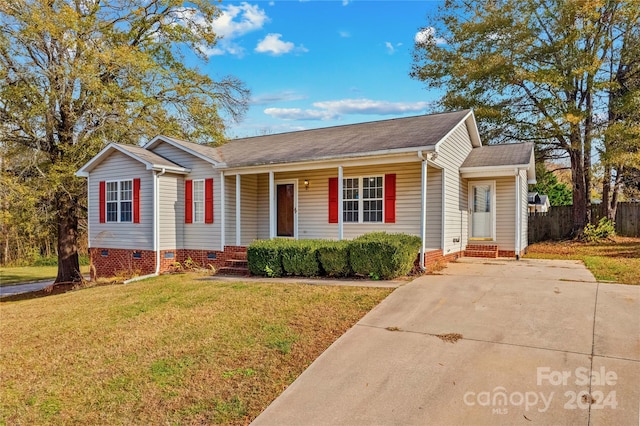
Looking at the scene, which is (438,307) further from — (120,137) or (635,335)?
(120,137)

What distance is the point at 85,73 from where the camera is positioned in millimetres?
13516

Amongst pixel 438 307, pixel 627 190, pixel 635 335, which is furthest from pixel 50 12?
pixel 627 190

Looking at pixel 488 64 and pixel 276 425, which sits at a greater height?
pixel 488 64

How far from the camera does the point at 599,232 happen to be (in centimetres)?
1639

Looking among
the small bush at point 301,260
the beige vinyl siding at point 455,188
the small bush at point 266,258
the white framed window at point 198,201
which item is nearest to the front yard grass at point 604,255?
the beige vinyl siding at point 455,188

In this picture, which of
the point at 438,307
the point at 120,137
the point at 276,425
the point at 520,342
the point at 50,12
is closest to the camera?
the point at 276,425

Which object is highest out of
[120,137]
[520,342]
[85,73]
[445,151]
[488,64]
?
[488,64]

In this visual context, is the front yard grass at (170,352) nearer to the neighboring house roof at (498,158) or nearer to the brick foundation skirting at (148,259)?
the brick foundation skirting at (148,259)

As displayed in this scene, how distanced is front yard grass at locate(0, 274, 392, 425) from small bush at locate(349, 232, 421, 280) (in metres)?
1.01

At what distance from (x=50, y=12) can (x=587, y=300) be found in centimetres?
1696

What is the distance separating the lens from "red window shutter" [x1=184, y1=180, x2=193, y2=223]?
42.6 feet

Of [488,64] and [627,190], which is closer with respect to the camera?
[488,64]

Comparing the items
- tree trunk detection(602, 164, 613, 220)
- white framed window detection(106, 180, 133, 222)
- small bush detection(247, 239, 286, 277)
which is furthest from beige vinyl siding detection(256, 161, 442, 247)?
tree trunk detection(602, 164, 613, 220)

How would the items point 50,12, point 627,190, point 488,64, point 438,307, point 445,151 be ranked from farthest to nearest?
point 627,190, point 488,64, point 50,12, point 445,151, point 438,307
